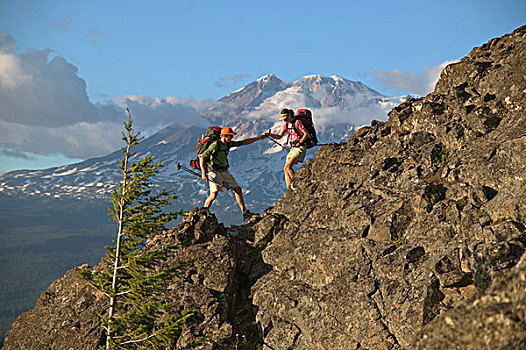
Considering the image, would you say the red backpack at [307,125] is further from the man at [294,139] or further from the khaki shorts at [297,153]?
the khaki shorts at [297,153]

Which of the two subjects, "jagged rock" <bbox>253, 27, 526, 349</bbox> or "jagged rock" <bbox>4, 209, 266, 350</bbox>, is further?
"jagged rock" <bbox>4, 209, 266, 350</bbox>

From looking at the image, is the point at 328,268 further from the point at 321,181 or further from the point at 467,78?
the point at 467,78

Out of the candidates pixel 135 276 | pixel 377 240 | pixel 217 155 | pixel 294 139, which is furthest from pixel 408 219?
pixel 217 155

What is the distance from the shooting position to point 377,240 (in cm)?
1401

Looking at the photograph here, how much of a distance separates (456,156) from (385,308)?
262 inches

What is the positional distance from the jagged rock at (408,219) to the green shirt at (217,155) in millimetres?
3259

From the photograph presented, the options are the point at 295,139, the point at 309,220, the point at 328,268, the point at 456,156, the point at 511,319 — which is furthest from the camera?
the point at 295,139

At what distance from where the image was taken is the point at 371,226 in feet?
47.9

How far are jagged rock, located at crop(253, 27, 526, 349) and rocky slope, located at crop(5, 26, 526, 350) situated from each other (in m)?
0.04

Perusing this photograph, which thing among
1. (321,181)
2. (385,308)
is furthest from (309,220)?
(385,308)

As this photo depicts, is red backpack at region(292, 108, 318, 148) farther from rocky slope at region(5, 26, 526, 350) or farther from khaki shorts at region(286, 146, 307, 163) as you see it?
rocky slope at region(5, 26, 526, 350)

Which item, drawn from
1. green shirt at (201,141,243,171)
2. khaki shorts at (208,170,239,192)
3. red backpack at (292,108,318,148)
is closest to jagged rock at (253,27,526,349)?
red backpack at (292,108,318,148)

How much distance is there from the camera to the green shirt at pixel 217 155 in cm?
1953

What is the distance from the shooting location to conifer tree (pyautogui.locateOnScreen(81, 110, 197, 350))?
1243cm
